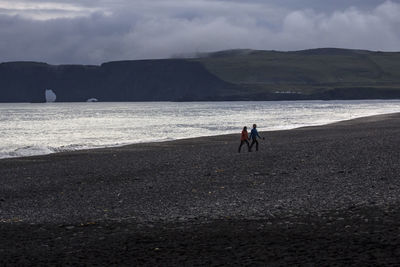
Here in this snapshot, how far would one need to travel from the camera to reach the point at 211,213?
16.4 meters

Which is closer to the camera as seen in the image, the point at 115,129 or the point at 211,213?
the point at 211,213

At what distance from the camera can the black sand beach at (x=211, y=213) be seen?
483 inches

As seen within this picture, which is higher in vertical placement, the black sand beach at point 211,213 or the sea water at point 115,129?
the black sand beach at point 211,213

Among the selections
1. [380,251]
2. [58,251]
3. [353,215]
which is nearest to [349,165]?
[353,215]

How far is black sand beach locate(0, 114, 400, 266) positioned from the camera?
40.3 ft

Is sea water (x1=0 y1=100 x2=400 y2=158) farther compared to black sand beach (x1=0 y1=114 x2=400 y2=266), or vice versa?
sea water (x1=0 y1=100 x2=400 y2=158)

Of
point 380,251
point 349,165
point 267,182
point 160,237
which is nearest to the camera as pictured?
point 380,251

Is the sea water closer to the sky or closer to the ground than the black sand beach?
closer to the ground

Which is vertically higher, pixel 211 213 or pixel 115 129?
pixel 211 213

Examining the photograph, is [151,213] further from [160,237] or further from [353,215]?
[353,215]

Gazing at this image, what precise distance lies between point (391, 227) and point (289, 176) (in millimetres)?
9374

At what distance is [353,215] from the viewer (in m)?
14.8

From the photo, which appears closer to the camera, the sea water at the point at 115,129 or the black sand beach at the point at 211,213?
the black sand beach at the point at 211,213

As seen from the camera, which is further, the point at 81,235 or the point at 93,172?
the point at 93,172
